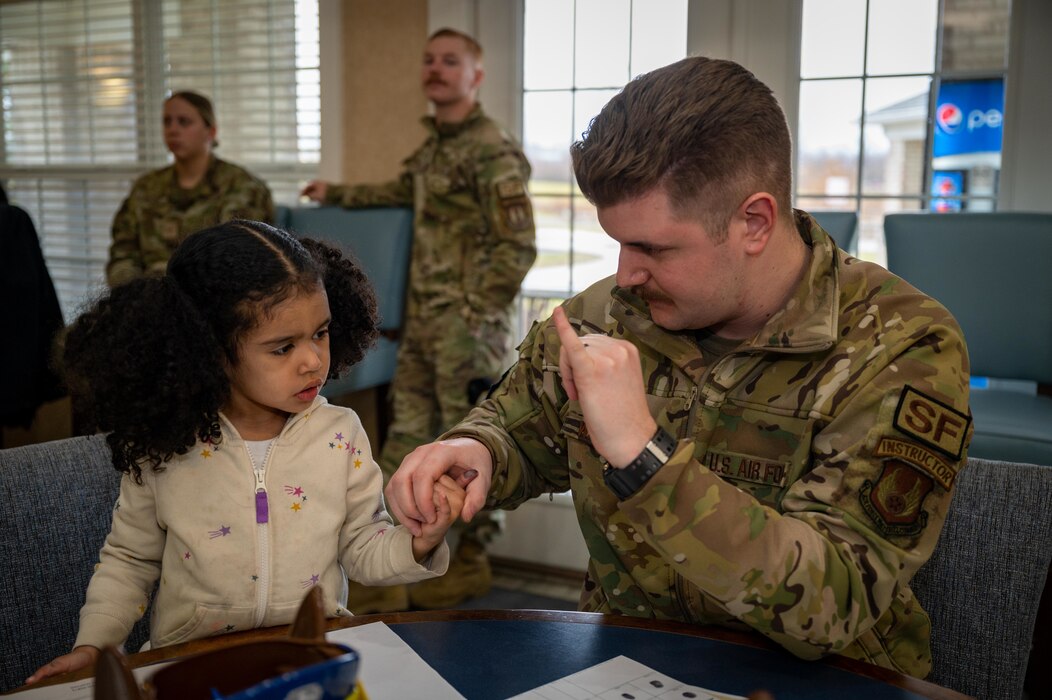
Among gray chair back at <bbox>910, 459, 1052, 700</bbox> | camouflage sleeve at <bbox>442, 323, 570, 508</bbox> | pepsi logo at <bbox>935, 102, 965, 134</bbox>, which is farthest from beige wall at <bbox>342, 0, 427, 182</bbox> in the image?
gray chair back at <bbox>910, 459, 1052, 700</bbox>

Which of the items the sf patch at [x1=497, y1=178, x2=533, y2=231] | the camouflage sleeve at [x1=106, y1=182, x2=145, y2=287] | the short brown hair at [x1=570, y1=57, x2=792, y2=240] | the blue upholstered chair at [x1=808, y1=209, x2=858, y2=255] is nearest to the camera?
the short brown hair at [x1=570, y1=57, x2=792, y2=240]

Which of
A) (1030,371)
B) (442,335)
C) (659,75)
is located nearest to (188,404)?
(659,75)

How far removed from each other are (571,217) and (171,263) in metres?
1.99

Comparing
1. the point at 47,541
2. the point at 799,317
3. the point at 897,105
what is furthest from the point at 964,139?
the point at 47,541

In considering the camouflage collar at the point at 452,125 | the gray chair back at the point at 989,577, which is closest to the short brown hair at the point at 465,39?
the camouflage collar at the point at 452,125

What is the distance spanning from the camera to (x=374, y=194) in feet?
10.3

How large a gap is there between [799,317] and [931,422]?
194 mm

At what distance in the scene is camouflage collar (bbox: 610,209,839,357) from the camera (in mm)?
1079

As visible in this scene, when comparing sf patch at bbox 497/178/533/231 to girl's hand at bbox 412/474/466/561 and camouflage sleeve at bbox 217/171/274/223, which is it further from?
girl's hand at bbox 412/474/466/561

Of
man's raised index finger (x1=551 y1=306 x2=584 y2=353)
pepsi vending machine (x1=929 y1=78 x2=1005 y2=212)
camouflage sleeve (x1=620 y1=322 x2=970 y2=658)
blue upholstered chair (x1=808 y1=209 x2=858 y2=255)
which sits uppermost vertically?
pepsi vending machine (x1=929 y1=78 x2=1005 y2=212)

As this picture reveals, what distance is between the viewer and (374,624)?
1.03m

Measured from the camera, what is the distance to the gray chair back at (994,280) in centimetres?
235

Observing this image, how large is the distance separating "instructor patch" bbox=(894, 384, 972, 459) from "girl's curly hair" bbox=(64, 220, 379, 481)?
73 cm

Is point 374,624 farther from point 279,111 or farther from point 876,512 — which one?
point 279,111
